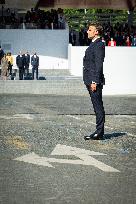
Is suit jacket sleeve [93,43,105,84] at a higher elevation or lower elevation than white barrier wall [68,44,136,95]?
higher

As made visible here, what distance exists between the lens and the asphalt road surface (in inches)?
239

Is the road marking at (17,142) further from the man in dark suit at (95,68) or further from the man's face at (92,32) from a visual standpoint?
the man's face at (92,32)

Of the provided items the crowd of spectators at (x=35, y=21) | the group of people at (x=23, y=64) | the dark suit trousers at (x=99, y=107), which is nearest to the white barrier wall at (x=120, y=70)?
the group of people at (x=23, y=64)

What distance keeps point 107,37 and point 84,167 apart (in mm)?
30402

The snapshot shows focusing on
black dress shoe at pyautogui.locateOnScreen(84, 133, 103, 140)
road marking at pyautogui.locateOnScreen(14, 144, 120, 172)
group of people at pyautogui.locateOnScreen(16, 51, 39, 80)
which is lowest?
group of people at pyautogui.locateOnScreen(16, 51, 39, 80)

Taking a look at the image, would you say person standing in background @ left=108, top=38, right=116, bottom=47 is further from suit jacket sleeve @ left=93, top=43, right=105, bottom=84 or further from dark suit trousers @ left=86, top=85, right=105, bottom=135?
suit jacket sleeve @ left=93, top=43, right=105, bottom=84

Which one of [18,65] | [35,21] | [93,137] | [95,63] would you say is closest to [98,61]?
[95,63]

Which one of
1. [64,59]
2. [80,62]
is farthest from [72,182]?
[64,59]

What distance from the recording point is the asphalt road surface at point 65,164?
6.08 meters

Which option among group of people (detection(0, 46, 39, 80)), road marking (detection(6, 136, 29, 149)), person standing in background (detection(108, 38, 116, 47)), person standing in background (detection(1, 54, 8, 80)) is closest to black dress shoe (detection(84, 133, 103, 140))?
road marking (detection(6, 136, 29, 149))

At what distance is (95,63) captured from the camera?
9.94 metres

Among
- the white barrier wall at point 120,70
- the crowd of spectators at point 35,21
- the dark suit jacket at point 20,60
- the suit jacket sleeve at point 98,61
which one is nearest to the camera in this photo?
the suit jacket sleeve at point 98,61

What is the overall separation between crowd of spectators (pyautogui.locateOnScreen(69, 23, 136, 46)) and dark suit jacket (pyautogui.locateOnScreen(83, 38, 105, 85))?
24089 mm

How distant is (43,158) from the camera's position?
8289mm
